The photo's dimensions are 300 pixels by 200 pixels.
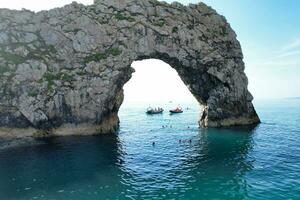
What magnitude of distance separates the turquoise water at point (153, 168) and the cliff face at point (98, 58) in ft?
24.4

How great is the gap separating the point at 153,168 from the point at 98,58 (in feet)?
122

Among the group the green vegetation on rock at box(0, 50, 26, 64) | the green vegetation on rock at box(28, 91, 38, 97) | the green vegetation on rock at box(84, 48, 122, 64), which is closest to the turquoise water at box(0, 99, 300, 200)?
the green vegetation on rock at box(28, 91, 38, 97)

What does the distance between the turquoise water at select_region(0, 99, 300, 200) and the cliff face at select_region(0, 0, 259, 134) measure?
293 inches

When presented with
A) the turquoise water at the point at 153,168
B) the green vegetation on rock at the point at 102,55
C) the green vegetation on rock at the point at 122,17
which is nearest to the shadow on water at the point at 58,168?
the turquoise water at the point at 153,168

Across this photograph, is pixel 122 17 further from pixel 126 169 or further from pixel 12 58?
pixel 126 169

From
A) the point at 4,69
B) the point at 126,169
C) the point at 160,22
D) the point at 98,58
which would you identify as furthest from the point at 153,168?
the point at 160,22

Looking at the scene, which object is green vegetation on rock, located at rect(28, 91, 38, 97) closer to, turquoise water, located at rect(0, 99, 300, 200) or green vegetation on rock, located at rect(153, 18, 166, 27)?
turquoise water, located at rect(0, 99, 300, 200)

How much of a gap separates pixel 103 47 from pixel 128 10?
41.2 feet

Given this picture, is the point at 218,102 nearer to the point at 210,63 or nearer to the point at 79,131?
the point at 210,63

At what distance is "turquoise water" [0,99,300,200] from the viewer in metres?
32.0

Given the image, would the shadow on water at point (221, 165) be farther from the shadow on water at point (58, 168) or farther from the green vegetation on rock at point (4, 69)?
the green vegetation on rock at point (4, 69)

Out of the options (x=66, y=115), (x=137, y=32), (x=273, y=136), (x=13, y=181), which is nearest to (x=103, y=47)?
(x=137, y=32)

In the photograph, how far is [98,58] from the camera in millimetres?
69000

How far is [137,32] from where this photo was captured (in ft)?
234
